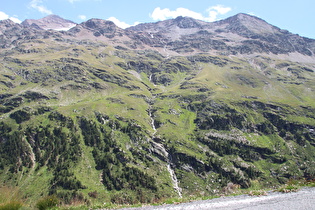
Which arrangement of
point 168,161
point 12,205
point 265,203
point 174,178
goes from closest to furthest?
point 12,205
point 265,203
point 174,178
point 168,161

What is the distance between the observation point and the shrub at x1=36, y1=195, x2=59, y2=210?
15.0m

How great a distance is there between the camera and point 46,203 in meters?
15.2

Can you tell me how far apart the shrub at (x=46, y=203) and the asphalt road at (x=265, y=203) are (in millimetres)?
7145

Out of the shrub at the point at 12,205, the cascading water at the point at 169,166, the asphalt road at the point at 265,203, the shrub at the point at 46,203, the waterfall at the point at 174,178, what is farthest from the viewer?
the cascading water at the point at 169,166

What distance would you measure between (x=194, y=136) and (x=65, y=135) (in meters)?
123

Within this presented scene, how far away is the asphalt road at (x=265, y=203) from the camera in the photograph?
14.4 meters

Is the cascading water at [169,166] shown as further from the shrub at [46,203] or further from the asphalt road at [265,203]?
the shrub at [46,203]

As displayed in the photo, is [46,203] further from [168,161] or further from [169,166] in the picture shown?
[168,161]

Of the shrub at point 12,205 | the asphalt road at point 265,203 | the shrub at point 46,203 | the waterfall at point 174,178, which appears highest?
the shrub at point 12,205

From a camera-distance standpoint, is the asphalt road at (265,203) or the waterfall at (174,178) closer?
the asphalt road at (265,203)

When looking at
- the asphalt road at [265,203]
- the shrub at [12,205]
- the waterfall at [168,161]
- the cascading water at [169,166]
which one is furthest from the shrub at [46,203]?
the waterfall at [168,161]

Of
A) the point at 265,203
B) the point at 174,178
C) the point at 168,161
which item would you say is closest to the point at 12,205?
the point at 265,203

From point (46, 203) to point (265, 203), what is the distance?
57.0 ft

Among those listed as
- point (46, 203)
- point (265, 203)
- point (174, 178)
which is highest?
point (46, 203)
